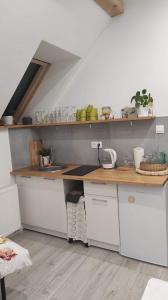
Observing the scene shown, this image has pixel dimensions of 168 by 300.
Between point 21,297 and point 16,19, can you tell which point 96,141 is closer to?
point 16,19

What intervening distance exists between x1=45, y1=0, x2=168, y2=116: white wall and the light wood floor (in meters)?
1.60

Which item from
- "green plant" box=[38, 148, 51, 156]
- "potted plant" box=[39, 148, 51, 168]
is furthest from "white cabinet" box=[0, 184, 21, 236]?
"green plant" box=[38, 148, 51, 156]

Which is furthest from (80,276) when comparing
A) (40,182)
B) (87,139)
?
(87,139)

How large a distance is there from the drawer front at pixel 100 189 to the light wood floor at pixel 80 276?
0.65m

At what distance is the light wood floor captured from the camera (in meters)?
1.98

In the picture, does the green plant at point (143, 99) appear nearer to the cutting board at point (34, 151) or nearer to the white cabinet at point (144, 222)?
the white cabinet at point (144, 222)

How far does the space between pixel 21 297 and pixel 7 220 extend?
1.11 metres

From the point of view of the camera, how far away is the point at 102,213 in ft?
8.19

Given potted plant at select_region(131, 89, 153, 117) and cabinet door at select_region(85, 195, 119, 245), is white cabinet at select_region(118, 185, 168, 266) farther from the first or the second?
potted plant at select_region(131, 89, 153, 117)

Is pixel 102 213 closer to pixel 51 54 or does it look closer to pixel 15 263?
pixel 15 263

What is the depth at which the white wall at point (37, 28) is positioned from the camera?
2.03m

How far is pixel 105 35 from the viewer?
112 inches

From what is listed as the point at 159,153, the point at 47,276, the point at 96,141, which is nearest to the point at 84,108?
the point at 96,141

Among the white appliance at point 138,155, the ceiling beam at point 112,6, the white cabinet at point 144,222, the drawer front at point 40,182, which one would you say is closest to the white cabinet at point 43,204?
the drawer front at point 40,182
